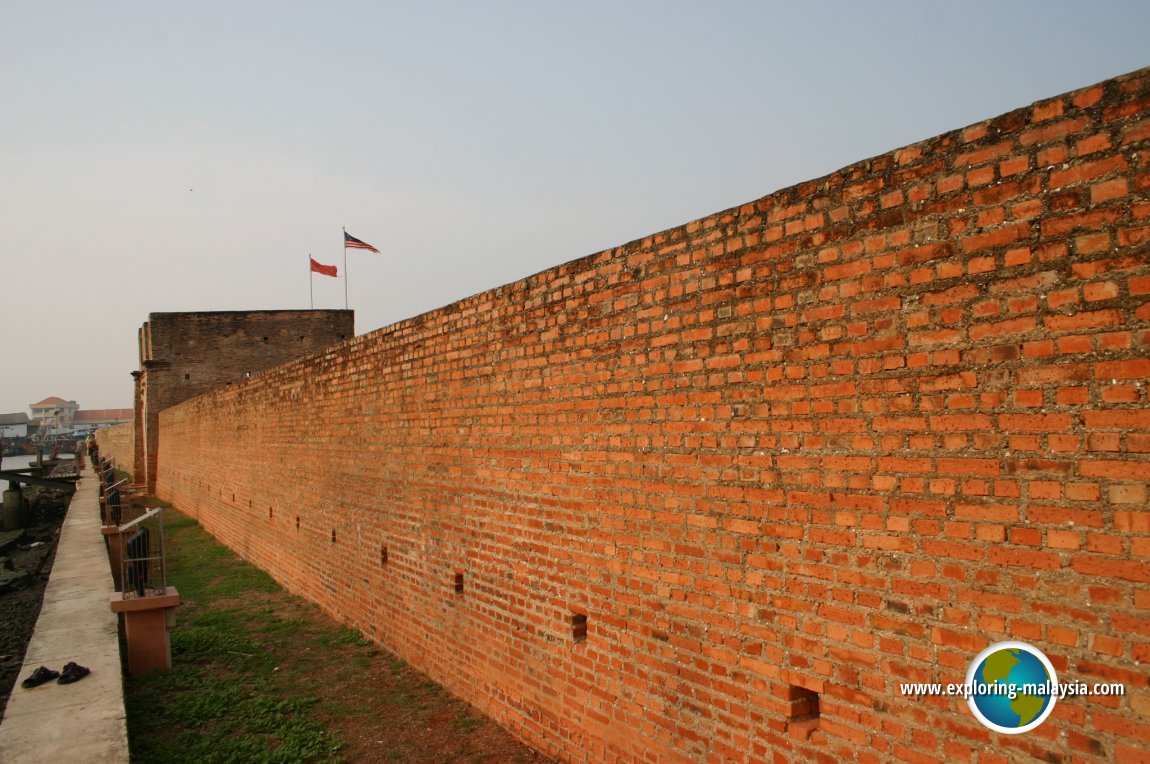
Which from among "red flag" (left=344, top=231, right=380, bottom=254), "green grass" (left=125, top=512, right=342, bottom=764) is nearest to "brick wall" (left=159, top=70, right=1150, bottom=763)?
"green grass" (left=125, top=512, right=342, bottom=764)

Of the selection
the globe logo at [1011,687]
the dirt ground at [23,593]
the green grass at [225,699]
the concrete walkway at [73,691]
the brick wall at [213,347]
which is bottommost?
the dirt ground at [23,593]

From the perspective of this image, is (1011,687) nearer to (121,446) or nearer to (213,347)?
(213,347)

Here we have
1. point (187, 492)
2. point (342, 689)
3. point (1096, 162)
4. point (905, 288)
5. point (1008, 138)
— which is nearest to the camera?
point (1096, 162)

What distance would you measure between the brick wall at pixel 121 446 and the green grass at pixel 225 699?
2583 cm

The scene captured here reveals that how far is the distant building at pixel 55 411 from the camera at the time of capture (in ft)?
577

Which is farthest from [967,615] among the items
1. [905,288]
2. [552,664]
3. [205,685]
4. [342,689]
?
[205,685]

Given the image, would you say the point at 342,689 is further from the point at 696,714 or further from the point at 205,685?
the point at 696,714

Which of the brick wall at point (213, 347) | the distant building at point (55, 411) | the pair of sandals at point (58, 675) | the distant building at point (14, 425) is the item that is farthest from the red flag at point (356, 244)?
the distant building at point (55, 411)

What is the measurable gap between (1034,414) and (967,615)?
27.5 inches

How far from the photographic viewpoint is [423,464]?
6.42m

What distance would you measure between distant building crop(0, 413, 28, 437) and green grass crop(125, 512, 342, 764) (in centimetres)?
15549

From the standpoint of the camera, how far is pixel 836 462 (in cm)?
290

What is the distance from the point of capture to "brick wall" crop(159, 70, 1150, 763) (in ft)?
7.24

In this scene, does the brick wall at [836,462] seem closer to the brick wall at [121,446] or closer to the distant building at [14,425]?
the brick wall at [121,446]
